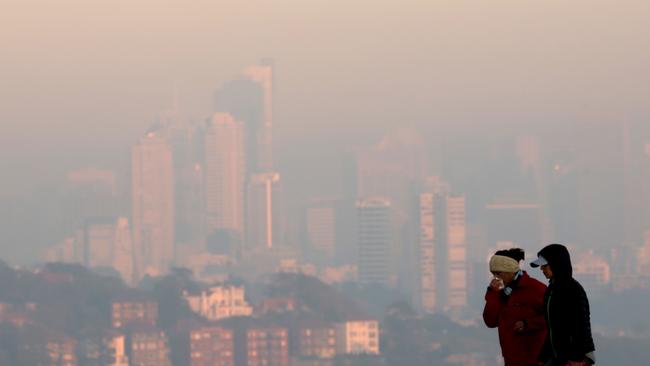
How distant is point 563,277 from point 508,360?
926 millimetres

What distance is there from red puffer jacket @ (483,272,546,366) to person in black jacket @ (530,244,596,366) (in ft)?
1.26

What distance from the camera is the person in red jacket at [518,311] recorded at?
40.0ft

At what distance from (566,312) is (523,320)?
573 mm

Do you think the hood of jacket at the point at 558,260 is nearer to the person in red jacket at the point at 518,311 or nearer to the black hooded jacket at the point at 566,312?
the black hooded jacket at the point at 566,312

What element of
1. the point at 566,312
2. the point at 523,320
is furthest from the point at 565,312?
the point at 523,320

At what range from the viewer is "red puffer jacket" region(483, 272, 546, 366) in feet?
40.0

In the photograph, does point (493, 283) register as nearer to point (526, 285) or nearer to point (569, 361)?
point (526, 285)

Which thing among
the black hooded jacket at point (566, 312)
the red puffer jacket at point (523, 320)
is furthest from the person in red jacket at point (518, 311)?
the black hooded jacket at point (566, 312)

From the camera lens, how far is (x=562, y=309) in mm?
11695

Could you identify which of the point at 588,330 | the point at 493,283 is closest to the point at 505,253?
the point at 493,283

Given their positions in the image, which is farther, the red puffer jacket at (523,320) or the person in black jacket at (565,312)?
the red puffer jacket at (523,320)

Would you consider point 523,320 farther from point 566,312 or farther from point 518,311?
point 566,312

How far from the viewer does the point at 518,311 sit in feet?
40.2

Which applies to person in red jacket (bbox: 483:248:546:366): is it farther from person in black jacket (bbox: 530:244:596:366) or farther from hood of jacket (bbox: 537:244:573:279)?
hood of jacket (bbox: 537:244:573:279)
